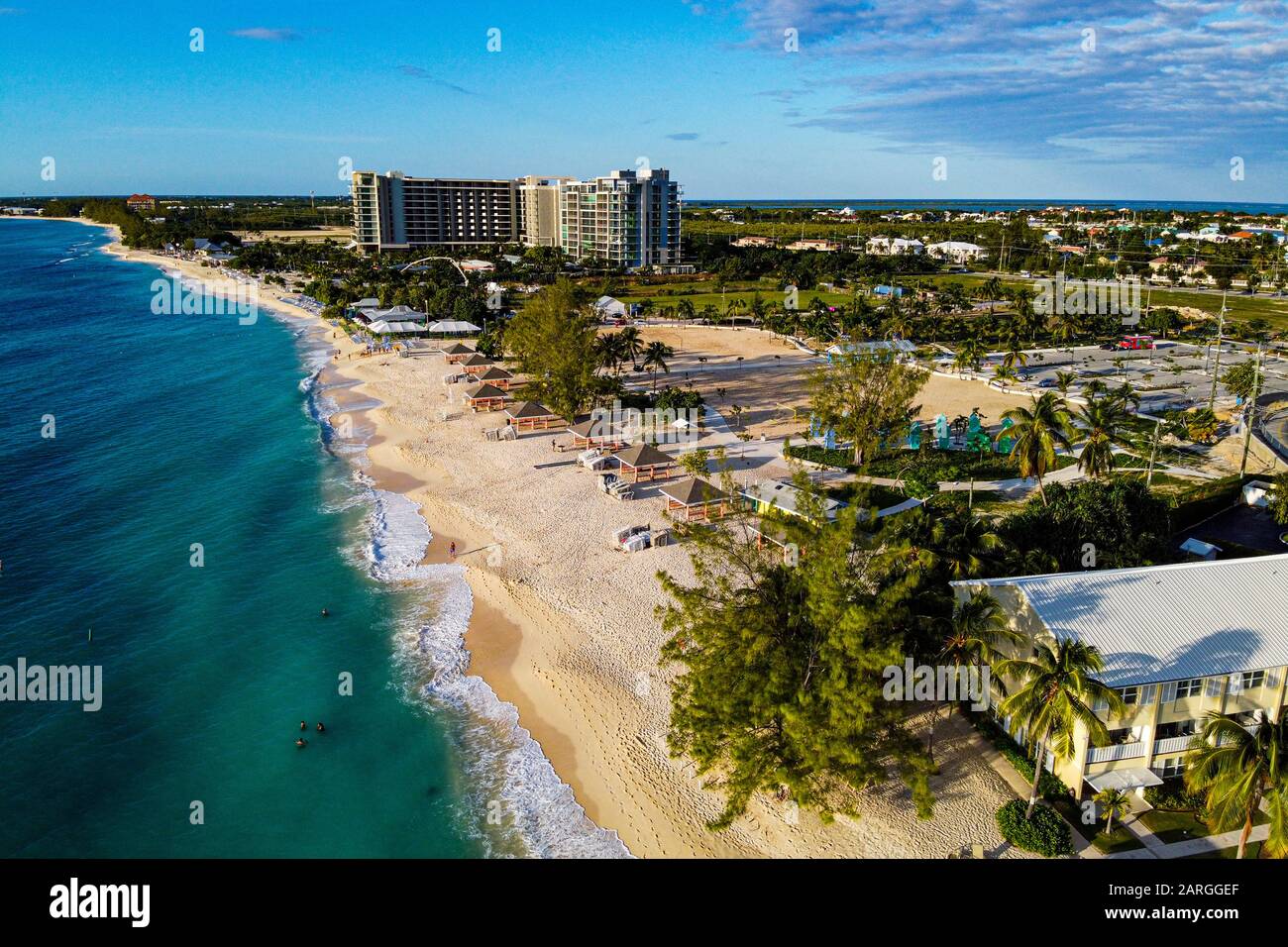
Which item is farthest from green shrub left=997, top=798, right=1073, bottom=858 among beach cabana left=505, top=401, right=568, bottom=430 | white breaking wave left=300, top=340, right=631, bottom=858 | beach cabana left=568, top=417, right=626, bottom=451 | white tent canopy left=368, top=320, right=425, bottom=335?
white tent canopy left=368, top=320, right=425, bottom=335

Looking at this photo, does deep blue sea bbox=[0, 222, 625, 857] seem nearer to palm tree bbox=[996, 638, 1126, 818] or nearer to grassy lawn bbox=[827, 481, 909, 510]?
palm tree bbox=[996, 638, 1126, 818]

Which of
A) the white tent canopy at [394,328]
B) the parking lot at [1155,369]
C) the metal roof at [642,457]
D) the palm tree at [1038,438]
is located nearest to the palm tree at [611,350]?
the metal roof at [642,457]

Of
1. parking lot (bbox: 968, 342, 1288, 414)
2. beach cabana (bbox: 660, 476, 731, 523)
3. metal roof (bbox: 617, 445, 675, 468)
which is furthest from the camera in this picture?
parking lot (bbox: 968, 342, 1288, 414)

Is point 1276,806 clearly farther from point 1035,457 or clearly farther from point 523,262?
point 523,262

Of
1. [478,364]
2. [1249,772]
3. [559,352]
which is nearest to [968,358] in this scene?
[559,352]

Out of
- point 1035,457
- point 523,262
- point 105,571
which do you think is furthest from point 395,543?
point 523,262

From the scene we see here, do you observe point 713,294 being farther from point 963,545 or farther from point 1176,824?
point 1176,824
